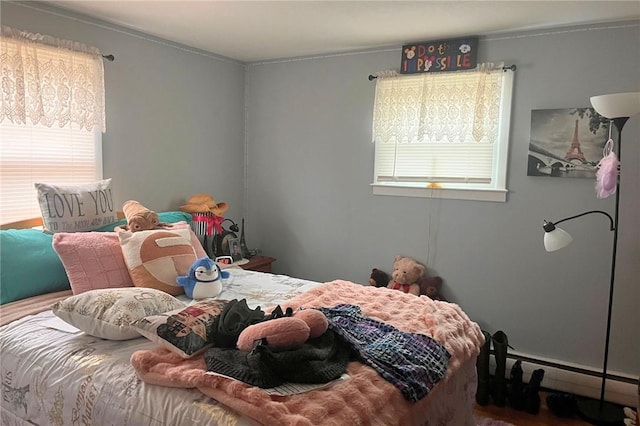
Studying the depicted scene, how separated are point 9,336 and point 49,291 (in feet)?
1.60

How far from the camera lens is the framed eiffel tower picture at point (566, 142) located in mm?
2930

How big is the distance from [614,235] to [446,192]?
3.48 feet

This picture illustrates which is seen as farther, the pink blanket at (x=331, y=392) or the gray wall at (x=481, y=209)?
the gray wall at (x=481, y=209)

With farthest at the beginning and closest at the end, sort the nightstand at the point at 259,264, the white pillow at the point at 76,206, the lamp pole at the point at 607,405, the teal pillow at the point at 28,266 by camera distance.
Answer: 1. the nightstand at the point at 259,264
2. the lamp pole at the point at 607,405
3. the white pillow at the point at 76,206
4. the teal pillow at the point at 28,266

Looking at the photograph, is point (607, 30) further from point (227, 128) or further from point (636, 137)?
point (227, 128)

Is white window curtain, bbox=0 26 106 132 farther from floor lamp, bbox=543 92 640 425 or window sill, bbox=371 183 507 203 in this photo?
floor lamp, bbox=543 92 640 425

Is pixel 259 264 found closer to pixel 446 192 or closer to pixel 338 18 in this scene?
pixel 446 192

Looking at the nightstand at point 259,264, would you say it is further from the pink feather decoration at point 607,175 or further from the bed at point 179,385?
the pink feather decoration at point 607,175

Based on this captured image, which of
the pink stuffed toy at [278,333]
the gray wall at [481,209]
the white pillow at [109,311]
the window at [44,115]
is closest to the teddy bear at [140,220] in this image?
the window at [44,115]

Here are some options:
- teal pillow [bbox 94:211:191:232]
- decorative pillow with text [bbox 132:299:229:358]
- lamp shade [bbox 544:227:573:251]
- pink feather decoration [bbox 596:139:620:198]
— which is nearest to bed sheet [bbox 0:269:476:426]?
decorative pillow with text [bbox 132:299:229:358]

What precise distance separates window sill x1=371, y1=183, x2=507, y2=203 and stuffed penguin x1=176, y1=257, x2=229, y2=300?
1.62m

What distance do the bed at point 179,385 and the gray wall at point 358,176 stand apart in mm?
1116

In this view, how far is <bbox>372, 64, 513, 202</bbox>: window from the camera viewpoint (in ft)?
10.5

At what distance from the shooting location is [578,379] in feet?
10.2
